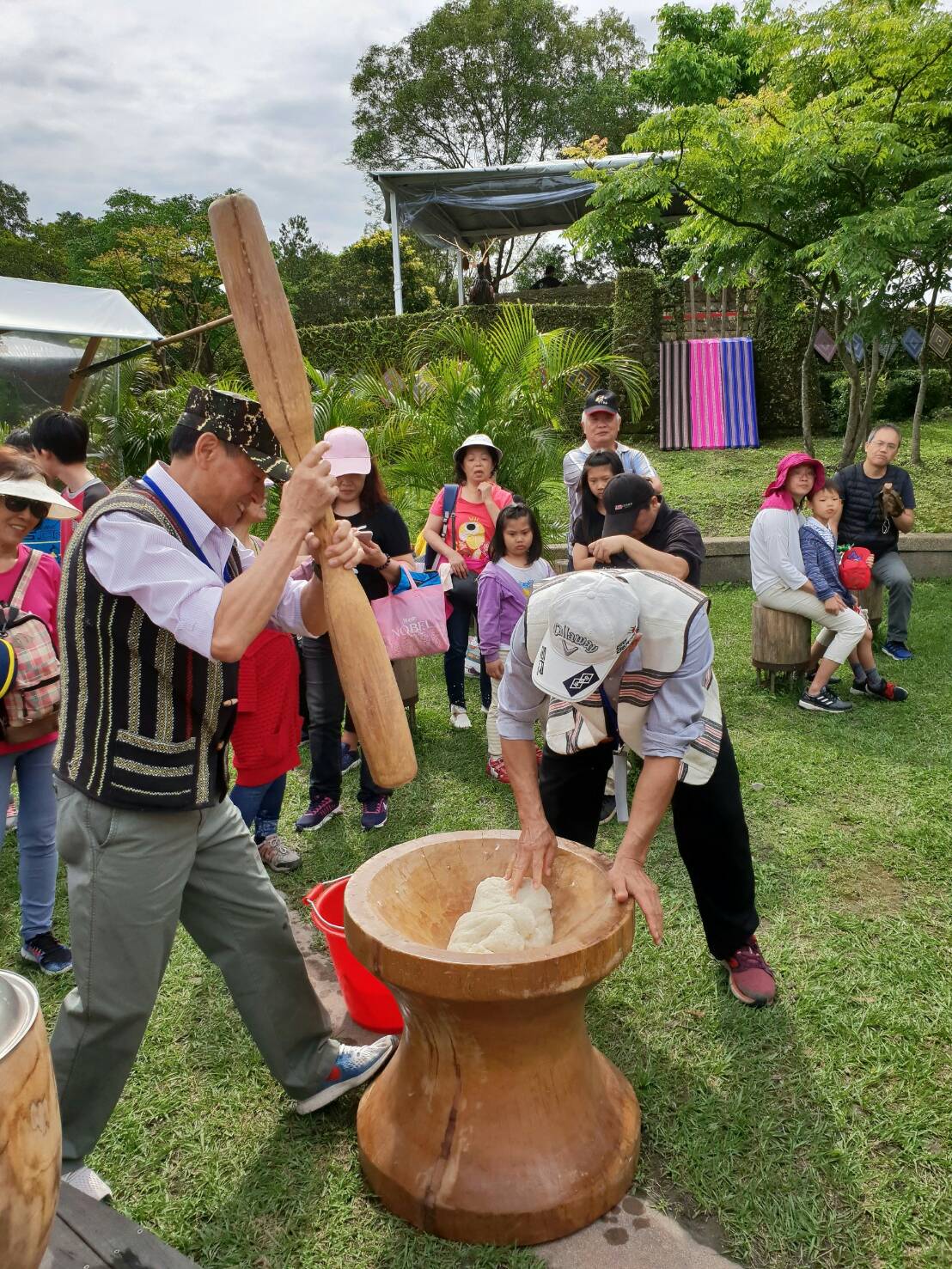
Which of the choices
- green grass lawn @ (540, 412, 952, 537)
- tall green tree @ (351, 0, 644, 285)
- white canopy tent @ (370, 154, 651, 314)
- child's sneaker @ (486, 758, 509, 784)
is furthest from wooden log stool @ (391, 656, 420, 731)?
tall green tree @ (351, 0, 644, 285)

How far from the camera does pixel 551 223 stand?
20344 mm

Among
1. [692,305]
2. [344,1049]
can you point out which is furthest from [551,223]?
[344,1049]

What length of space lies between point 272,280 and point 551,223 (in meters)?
20.4

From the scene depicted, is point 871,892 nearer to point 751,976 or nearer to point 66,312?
point 751,976

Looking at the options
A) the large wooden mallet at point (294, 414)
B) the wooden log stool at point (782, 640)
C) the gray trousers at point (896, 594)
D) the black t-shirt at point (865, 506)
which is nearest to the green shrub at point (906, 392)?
the black t-shirt at point (865, 506)

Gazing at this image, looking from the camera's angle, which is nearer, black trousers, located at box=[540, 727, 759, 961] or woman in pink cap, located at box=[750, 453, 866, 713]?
black trousers, located at box=[540, 727, 759, 961]

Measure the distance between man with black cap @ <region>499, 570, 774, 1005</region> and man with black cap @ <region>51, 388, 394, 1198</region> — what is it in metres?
0.60

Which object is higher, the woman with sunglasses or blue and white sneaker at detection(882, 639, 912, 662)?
the woman with sunglasses

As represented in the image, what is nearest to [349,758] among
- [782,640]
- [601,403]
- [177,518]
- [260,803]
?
[260,803]

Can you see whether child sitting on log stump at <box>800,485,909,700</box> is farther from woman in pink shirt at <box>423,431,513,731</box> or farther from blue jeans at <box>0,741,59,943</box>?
blue jeans at <box>0,741,59,943</box>

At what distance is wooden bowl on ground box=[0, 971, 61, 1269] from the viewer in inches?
35.8

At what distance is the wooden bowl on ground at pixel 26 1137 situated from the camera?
909mm

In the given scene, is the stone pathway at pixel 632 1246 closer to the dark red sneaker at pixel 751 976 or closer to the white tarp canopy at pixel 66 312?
the dark red sneaker at pixel 751 976

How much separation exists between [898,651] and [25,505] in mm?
6173
